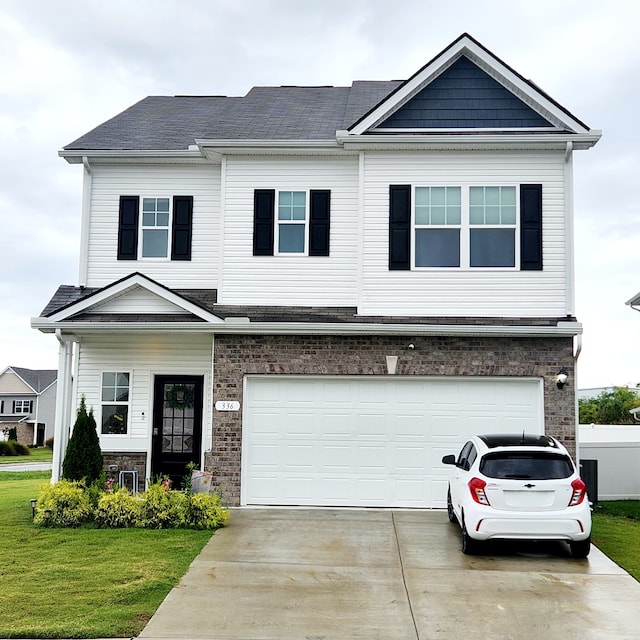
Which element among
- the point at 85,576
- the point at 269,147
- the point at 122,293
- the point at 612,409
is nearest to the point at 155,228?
the point at 122,293

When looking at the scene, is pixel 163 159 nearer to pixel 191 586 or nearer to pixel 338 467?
pixel 338 467

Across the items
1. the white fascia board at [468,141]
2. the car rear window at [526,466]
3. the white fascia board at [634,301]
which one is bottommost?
the car rear window at [526,466]

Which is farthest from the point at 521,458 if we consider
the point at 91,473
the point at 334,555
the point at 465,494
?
the point at 91,473

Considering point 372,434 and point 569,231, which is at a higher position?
point 569,231

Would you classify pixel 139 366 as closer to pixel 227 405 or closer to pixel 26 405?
pixel 227 405

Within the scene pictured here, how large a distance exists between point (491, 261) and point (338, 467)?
4.67 metres

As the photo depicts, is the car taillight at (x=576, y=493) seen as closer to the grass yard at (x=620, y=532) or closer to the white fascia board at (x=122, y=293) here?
the grass yard at (x=620, y=532)

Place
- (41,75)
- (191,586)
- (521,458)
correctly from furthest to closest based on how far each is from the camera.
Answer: (41,75)
(521,458)
(191,586)

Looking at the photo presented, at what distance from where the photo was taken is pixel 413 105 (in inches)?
569

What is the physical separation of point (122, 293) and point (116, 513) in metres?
4.34

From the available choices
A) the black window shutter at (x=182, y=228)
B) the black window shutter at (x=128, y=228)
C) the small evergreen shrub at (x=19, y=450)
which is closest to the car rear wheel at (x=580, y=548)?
the black window shutter at (x=182, y=228)

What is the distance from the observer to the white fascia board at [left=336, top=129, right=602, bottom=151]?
1392 centimetres

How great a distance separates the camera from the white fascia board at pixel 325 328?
13398 mm

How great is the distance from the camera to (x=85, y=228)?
15453 mm
